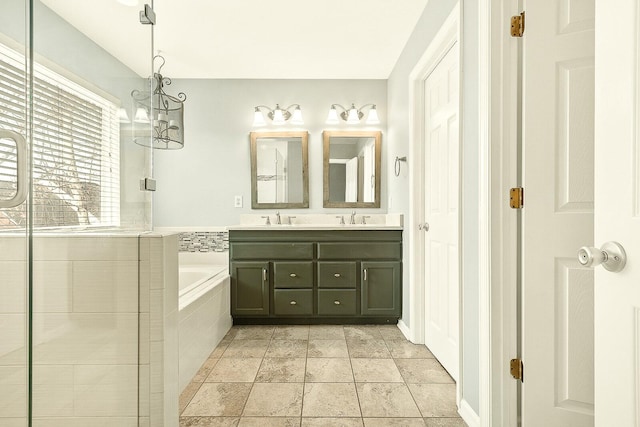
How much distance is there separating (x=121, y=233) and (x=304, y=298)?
6.65 feet

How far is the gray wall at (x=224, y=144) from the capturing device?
12.0 ft

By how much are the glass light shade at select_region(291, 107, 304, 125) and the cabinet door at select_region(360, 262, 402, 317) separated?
1.57 metres

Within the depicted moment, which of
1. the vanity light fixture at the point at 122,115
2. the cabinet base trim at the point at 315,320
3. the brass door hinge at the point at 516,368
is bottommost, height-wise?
the cabinet base trim at the point at 315,320

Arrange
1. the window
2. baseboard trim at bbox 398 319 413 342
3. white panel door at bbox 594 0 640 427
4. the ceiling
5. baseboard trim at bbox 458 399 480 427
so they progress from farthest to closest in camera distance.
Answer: baseboard trim at bbox 398 319 413 342 < the ceiling < baseboard trim at bbox 458 399 480 427 < the window < white panel door at bbox 594 0 640 427

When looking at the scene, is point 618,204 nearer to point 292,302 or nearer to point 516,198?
point 516,198

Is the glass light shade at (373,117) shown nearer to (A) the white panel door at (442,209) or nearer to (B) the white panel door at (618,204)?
(A) the white panel door at (442,209)

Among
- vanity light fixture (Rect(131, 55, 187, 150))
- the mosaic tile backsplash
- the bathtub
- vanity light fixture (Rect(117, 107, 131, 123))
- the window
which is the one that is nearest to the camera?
the window

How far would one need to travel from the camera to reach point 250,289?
3092 mm

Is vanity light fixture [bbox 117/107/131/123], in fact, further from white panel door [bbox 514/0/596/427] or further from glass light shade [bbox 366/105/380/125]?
glass light shade [bbox 366/105/380/125]

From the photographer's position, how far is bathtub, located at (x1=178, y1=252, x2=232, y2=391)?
6.68ft

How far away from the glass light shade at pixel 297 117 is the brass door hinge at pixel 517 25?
2.42 metres

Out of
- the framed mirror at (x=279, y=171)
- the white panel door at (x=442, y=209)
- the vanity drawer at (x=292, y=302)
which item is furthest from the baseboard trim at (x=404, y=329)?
the framed mirror at (x=279, y=171)

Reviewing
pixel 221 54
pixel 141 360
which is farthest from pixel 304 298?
pixel 221 54

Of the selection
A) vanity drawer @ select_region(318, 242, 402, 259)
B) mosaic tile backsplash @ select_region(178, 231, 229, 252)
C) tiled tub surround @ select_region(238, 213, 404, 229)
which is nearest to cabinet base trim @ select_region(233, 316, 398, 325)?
vanity drawer @ select_region(318, 242, 402, 259)
